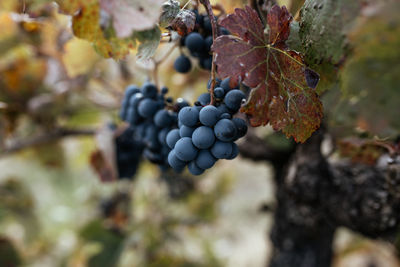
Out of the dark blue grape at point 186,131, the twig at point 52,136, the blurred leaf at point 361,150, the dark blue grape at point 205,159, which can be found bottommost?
the twig at point 52,136

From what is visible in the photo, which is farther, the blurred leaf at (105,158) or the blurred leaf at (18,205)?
the blurred leaf at (18,205)

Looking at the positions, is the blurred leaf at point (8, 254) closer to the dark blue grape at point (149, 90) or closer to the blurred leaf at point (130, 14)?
the dark blue grape at point (149, 90)

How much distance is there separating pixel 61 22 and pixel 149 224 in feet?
2.92

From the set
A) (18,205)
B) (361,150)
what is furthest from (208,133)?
(18,205)

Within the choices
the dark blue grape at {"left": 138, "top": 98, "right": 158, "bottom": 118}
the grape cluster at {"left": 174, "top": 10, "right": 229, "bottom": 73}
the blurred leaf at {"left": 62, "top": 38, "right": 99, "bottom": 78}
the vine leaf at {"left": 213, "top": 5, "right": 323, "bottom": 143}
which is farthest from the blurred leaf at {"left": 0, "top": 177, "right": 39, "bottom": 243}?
the vine leaf at {"left": 213, "top": 5, "right": 323, "bottom": 143}

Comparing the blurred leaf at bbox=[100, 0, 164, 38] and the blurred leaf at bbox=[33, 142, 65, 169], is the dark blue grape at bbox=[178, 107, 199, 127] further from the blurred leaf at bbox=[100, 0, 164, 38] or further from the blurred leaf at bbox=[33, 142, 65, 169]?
the blurred leaf at bbox=[33, 142, 65, 169]

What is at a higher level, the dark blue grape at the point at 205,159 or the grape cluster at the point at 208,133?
the grape cluster at the point at 208,133

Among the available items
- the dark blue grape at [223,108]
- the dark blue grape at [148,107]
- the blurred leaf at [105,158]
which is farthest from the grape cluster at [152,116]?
the blurred leaf at [105,158]

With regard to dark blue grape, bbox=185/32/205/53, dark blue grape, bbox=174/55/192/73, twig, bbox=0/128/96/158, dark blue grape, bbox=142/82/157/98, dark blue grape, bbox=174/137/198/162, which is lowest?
twig, bbox=0/128/96/158

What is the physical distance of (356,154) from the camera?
678 mm

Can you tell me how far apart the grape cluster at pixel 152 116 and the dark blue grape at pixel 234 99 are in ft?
0.36

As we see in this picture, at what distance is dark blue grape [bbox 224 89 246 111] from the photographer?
44cm

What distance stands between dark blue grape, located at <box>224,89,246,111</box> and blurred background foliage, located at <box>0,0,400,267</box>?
106 millimetres

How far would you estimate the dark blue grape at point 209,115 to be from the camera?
0.41 meters
